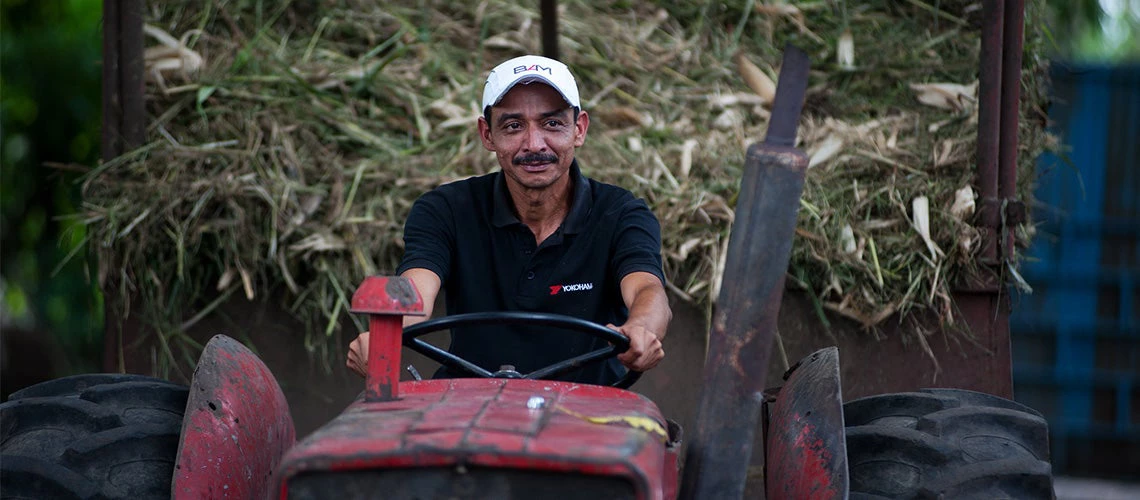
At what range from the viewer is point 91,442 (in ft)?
8.65

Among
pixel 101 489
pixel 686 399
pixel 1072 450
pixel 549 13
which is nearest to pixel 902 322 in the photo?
pixel 686 399

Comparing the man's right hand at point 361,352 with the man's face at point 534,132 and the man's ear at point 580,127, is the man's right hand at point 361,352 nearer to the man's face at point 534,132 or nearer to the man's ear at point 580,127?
the man's face at point 534,132

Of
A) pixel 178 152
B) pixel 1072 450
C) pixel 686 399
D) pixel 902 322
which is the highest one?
pixel 178 152

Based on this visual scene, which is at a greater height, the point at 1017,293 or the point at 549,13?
the point at 549,13

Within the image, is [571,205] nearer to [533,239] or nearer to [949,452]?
[533,239]

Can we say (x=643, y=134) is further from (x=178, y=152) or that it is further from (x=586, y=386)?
(x=586, y=386)

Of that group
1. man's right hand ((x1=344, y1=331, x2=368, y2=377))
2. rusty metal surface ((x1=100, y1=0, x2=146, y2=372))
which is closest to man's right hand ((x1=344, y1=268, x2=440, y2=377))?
man's right hand ((x1=344, y1=331, x2=368, y2=377))

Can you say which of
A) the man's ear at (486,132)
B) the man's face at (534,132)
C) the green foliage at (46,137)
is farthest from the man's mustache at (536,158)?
the green foliage at (46,137)

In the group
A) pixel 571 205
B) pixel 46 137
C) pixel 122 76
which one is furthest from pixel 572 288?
pixel 46 137

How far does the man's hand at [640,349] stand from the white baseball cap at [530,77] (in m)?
0.87

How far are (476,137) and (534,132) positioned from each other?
1623mm

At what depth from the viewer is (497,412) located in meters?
2.32

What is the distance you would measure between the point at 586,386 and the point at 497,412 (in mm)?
465

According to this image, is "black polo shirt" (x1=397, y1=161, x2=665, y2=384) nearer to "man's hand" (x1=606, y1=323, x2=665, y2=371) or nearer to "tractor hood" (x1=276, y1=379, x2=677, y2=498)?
"man's hand" (x1=606, y1=323, x2=665, y2=371)
